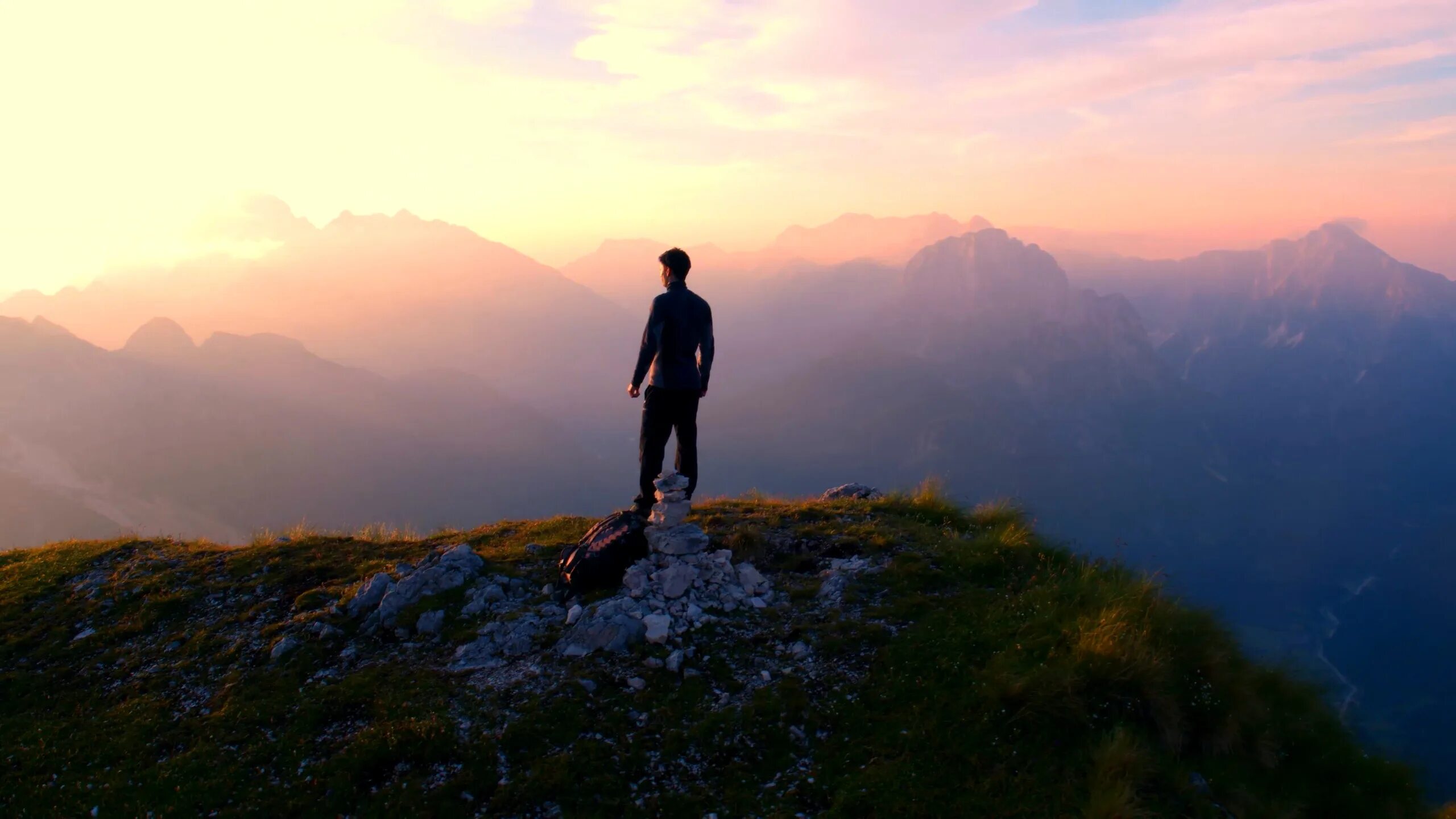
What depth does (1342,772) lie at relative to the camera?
706 cm

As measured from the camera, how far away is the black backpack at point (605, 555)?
390 inches

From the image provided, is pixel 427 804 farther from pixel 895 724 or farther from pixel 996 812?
pixel 996 812

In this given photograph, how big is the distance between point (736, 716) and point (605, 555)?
3693 mm

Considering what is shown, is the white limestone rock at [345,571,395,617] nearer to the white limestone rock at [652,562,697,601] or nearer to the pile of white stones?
the pile of white stones

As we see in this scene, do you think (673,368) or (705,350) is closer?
(673,368)

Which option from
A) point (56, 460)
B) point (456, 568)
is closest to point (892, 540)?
point (456, 568)

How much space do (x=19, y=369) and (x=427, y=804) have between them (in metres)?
241

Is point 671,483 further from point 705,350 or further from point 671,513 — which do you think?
point 705,350

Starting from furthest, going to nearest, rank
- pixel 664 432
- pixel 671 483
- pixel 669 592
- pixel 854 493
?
1. pixel 854 493
2. pixel 664 432
3. pixel 671 483
4. pixel 669 592

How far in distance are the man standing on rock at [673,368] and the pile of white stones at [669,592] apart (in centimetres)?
71

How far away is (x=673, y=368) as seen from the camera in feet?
36.2

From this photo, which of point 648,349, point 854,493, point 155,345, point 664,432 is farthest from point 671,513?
point 155,345

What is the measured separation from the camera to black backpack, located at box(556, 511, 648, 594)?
991 centimetres

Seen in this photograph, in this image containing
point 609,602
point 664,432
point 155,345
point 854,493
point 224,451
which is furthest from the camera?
point 155,345
